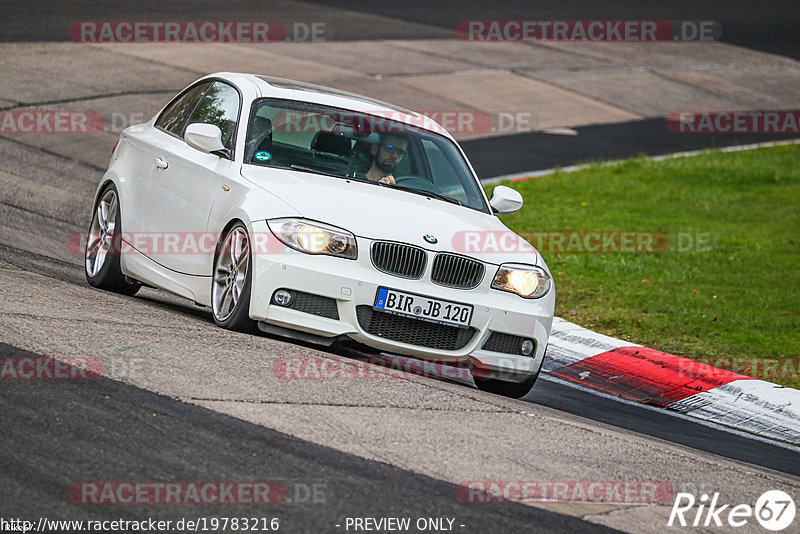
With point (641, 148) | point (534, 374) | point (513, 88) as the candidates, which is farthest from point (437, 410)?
point (513, 88)

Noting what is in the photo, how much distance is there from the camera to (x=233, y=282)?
305 inches

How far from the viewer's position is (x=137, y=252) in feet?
29.6

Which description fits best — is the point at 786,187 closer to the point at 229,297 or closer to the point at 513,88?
the point at 513,88

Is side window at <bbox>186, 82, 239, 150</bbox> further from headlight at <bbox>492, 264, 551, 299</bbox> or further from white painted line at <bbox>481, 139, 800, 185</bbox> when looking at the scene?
white painted line at <bbox>481, 139, 800, 185</bbox>

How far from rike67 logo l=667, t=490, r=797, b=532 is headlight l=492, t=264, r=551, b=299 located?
219cm

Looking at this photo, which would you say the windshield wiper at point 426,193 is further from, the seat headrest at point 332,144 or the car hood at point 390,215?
the seat headrest at point 332,144

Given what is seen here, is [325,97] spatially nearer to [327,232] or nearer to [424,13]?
[327,232]

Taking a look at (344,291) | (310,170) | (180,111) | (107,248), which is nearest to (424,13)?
(180,111)

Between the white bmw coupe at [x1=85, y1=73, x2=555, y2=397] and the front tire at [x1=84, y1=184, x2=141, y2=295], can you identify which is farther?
the front tire at [x1=84, y1=184, x2=141, y2=295]

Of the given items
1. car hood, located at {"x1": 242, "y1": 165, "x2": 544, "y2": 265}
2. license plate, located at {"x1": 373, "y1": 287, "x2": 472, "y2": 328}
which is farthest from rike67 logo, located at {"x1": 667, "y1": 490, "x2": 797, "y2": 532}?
car hood, located at {"x1": 242, "y1": 165, "x2": 544, "y2": 265}

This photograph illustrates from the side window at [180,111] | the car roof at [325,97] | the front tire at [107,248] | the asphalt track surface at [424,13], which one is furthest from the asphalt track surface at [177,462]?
the asphalt track surface at [424,13]

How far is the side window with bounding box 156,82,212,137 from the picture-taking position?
9.35m

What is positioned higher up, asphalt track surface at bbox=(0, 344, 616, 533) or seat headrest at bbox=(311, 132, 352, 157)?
seat headrest at bbox=(311, 132, 352, 157)

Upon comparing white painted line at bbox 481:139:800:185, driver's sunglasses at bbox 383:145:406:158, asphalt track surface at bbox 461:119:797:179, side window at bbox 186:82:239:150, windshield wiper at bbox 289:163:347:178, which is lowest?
white painted line at bbox 481:139:800:185
